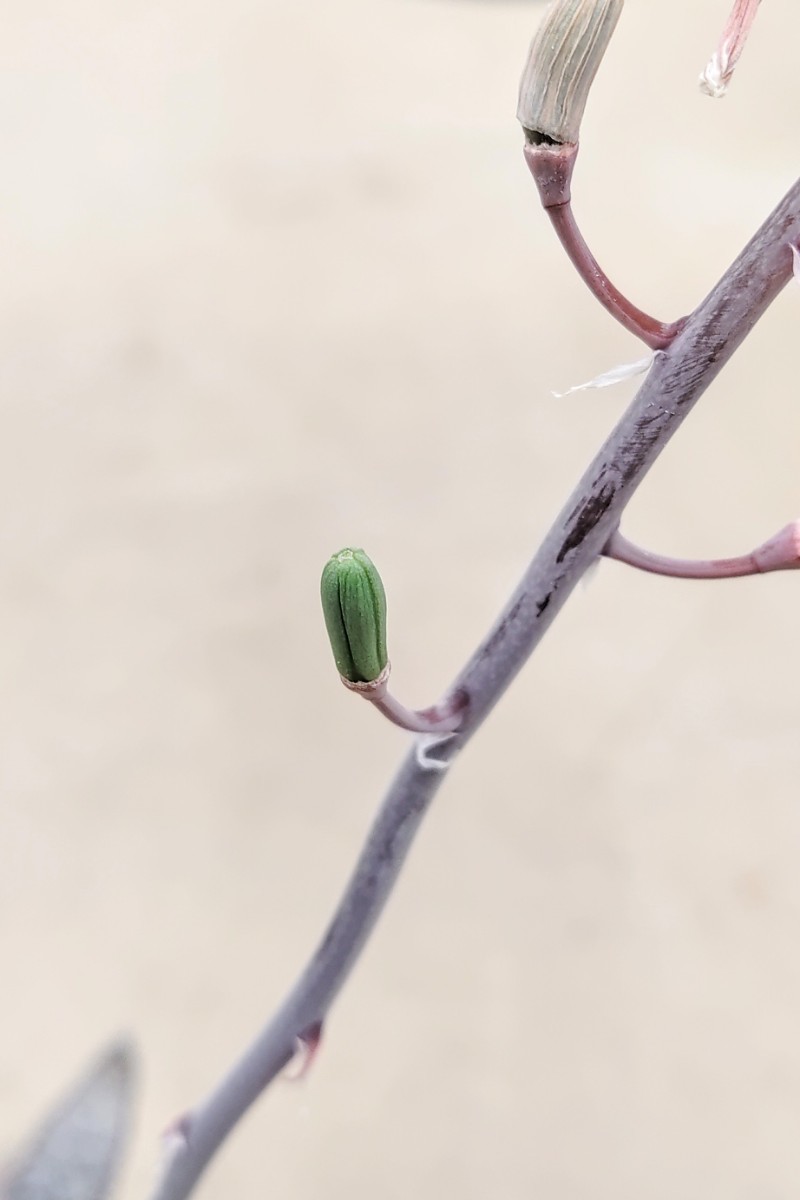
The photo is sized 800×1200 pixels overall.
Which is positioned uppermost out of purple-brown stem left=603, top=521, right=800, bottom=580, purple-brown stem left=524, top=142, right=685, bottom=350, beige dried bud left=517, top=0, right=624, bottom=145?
beige dried bud left=517, top=0, right=624, bottom=145

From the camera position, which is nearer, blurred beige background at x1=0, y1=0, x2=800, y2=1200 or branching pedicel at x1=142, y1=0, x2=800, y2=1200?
branching pedicel at x1=142, y1=0, x2=800, y2=1200

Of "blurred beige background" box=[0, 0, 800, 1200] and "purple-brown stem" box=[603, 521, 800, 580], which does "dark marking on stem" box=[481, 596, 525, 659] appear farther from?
"blurred beige background" box=[0, 0, 800, 1200]

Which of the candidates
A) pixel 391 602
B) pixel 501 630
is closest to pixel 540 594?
pixel 501 630

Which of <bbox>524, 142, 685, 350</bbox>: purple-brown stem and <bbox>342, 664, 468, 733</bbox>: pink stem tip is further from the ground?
<bbox>524, 142, 685, 350</bbox>: purple-brown stem

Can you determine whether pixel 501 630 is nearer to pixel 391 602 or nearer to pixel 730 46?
pixel 730 46

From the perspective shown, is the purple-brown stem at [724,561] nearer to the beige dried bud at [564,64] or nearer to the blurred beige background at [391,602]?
the beige dried bud at [564,64]

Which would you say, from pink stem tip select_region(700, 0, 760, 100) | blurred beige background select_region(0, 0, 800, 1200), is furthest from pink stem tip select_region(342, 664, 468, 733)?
blurred beige background select_region(0, 0, 800, 1200)
